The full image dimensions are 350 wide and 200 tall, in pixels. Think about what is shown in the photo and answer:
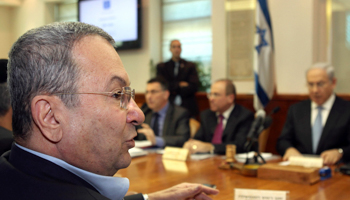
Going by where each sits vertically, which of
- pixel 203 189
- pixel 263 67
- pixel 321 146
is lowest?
pixel 321 146

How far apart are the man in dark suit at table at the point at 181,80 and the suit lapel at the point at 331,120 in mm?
2414

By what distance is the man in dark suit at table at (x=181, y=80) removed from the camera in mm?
5336

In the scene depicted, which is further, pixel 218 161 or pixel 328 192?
pixel 218 161

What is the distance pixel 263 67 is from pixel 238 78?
3.52 ft

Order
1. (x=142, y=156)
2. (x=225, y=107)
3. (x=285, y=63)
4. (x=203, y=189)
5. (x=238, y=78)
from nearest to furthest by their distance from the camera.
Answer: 1. (x=203, y=189)
2. (x=142, y=156)
3. (x=225, y=107)
4. (x=285, y=63)
5. (x=238, y=78)

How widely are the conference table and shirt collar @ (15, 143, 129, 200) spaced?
697mm

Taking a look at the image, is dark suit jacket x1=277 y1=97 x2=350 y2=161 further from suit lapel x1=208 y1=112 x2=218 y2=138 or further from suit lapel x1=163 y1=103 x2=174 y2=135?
suit lapel x1=163 y1=103 x2=174 y2=135

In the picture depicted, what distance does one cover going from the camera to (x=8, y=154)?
0.97m

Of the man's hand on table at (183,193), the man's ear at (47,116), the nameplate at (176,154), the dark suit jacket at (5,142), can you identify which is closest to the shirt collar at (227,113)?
the nameplate at (176,154)

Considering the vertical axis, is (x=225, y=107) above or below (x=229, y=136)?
above

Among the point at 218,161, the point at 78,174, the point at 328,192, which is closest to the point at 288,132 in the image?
the point at 218,161

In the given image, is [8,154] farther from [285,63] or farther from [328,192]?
[285,63]

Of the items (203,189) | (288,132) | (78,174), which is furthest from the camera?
(288,132)

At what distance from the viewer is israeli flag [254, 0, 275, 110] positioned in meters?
4.47
